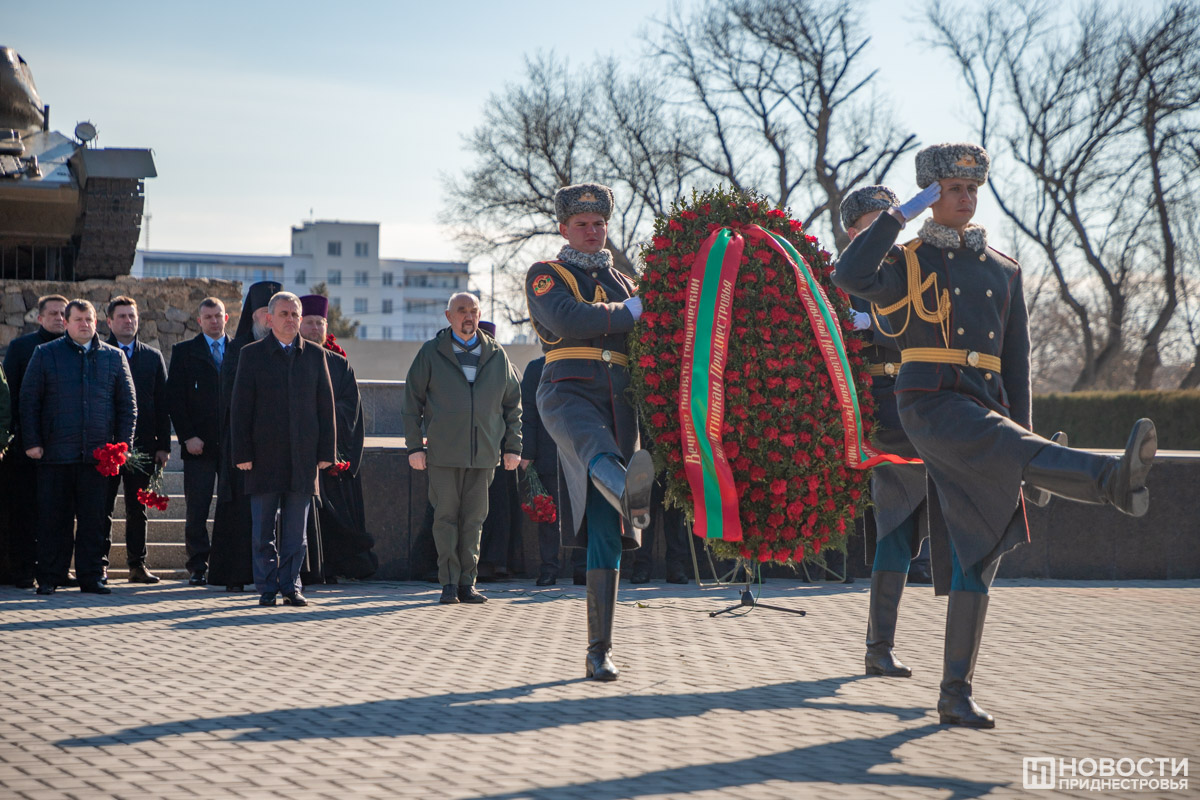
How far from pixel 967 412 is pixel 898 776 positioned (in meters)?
1.50

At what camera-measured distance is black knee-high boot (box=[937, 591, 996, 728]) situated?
5000mm

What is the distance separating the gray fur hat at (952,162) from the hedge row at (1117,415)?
1781cm

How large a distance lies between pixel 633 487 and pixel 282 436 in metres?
4.19

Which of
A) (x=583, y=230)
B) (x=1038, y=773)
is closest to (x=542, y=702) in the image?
(x=1038, y=773)

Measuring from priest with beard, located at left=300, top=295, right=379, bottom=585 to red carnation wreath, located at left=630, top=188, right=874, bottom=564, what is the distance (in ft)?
14.9

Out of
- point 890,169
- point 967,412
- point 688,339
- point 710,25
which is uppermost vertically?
point 710,25

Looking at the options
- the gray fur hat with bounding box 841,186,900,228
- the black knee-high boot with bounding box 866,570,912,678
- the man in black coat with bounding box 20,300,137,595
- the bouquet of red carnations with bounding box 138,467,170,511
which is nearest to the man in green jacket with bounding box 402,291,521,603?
the bouquet of red carnations with bounding box 138,467,170,511

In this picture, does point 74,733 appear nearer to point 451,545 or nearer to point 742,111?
point 451,545

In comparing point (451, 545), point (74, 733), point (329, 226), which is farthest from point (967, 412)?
point (329, 226)

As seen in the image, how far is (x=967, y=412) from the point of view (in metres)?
5.08

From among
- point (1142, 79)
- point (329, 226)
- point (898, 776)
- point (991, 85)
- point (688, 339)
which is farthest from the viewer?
point (329, 226)

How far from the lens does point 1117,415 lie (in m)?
24.7

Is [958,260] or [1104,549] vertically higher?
[958,260]

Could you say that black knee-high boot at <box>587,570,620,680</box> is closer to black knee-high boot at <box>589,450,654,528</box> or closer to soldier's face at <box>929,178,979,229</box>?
black knee-high boot at <box>589,450,654,528</box>
